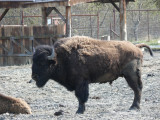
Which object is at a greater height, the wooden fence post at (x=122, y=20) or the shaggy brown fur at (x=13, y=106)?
the wooden fence post at (x=122, y=20)

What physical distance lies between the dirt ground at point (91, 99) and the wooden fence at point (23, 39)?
11.9 feet

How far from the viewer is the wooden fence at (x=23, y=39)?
59.6 ft

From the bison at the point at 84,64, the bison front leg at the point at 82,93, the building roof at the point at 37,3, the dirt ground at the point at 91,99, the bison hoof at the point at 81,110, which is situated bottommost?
the dirt ground at the point at 91,99

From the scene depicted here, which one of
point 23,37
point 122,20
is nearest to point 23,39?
point 23,37

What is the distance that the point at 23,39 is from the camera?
720 inches

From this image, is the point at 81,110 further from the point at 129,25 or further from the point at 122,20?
the point at 129,25

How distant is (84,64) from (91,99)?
2132mm

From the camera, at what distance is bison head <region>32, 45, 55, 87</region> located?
830 cm

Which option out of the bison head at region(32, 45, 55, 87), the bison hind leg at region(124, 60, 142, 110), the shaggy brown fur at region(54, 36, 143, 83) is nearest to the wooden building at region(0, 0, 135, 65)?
the shaggy brown fur at region(54, 36, 143, 83)

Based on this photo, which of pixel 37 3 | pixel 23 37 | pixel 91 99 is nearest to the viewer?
pixel 91 99

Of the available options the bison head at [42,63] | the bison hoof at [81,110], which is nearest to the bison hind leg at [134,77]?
the bison hoof at [81,110]

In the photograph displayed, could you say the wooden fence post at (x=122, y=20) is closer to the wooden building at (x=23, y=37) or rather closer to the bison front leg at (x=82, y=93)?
the wooden building at (x=23, y=37)

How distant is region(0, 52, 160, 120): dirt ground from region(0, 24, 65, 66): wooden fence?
363cm

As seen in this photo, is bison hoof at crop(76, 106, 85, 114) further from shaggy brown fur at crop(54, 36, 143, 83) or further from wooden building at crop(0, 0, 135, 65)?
wooden building at crop(0, 0, 135, 65)
